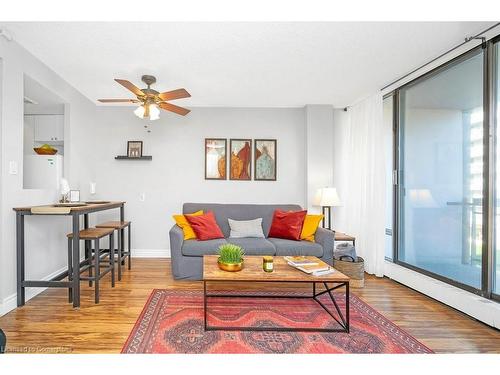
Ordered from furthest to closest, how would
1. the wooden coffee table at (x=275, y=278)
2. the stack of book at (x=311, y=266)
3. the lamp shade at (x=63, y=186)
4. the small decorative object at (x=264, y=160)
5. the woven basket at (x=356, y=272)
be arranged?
the small decorative object at (x=264, y=160), the woven basket at (x=356, y=272), the lamp shade at (x=63, y=186), the stack of book at (x=311, y=266), the wooden coffee table at (x=275, y=278)

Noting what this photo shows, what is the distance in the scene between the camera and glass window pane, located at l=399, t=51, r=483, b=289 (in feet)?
8.14

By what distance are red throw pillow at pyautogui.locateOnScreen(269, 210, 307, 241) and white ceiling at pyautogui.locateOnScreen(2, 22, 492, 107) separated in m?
1.67

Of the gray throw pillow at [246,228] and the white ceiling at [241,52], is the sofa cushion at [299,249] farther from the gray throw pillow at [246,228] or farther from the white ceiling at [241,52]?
the white ceiling at [241,52]

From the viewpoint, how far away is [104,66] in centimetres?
287

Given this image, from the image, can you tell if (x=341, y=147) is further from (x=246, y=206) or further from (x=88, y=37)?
(x=88, y=37)

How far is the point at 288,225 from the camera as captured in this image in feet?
11.5

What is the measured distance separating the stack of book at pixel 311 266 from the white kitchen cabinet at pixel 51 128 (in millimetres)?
3317

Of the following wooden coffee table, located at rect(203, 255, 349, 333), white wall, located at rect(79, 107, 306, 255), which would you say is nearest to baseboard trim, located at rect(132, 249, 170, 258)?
white wall, located at rect(79, 107, 306, 255)

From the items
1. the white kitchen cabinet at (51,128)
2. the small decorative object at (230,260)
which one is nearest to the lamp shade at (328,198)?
the small decorative object at (230,260)

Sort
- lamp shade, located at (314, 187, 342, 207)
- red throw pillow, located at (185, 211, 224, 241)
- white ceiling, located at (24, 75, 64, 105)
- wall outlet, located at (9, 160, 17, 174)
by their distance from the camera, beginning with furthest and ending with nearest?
lamp shade, located at (314, 187, 342, 207) < red throw pillow, located at (185, 211, 224, 241) < white ceiling, located at (24, 75, 64, 105) < wall outlet, located at (9, 160, 17, 174)

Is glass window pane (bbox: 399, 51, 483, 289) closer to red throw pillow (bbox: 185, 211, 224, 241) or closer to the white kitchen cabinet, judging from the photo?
red throw pillow (bbox: 185, 211, 224, 241)

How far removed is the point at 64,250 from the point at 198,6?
364 cm

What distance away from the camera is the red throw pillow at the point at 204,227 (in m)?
3.37

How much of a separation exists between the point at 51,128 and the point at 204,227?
7.88 feet
